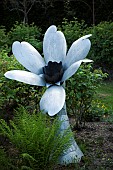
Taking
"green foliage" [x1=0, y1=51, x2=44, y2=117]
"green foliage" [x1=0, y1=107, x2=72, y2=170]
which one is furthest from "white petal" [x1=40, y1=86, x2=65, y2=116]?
"green foliage" [x1=0, y1=51, x2=44, y2=117]

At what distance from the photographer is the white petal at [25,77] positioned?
165 inches

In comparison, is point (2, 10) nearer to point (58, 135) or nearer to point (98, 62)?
point (98, 62)

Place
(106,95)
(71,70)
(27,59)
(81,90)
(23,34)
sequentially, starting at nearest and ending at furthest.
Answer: (71,70) → (27,59) → (81,90) → (106,95) → (23,34)

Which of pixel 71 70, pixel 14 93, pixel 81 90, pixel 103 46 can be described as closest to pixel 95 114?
pixel 81 90

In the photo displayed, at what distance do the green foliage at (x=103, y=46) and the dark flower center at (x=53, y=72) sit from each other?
313 inches

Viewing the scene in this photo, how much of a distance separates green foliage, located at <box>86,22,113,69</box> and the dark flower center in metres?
7.94

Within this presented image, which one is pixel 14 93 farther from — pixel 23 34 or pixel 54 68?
pixel 23 34

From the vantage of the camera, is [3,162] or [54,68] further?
[54,68]

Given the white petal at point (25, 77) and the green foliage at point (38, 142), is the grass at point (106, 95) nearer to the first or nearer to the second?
the white petal at point (25, 77)

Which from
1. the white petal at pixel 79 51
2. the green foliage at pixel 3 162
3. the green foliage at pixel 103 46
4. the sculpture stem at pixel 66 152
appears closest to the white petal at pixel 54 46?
the white petal at pixel 79 51

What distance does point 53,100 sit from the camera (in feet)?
13.7

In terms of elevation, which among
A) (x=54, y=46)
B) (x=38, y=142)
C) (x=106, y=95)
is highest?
(x=54, y=46)

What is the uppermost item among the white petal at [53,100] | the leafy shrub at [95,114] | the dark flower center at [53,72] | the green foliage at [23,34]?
the dark flower center at [53,72]

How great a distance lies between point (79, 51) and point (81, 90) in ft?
Answer: 4.62
